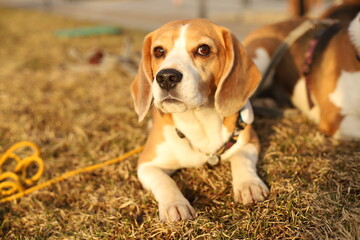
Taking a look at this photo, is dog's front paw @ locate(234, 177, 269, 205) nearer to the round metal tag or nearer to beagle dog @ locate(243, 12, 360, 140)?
the round metal tag

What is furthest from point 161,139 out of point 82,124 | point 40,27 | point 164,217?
point 40,27

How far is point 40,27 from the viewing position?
12227 millimetres

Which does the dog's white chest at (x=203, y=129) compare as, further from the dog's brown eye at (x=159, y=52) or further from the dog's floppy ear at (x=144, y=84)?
the dog's brown eye at (x=159, y=52)

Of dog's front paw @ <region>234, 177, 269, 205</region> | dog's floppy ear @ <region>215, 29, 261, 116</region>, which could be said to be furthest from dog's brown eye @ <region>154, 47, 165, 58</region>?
dog's front paw @ <region>234, 177, 269, 205</region>

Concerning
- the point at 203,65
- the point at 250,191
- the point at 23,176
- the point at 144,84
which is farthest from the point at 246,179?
the point at 23,176

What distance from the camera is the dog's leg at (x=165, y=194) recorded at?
7.36 ft

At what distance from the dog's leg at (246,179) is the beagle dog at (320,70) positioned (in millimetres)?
922

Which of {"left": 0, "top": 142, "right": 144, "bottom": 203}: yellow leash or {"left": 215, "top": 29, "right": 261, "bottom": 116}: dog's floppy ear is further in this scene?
{"left": 0, "top": 142, "right": 144, "bottom": 203}: yellow leash

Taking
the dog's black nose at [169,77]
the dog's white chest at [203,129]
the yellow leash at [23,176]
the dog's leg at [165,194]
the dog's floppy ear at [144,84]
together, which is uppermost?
the dog's black nose at [169,77]

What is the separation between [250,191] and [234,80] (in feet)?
2.47

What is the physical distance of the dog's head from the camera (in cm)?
239

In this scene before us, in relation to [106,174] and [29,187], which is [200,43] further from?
[29,187]

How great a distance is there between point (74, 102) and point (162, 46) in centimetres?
266

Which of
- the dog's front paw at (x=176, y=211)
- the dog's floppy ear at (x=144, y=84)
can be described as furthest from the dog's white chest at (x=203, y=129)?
the dog's front paw at (x=176, y=211)
